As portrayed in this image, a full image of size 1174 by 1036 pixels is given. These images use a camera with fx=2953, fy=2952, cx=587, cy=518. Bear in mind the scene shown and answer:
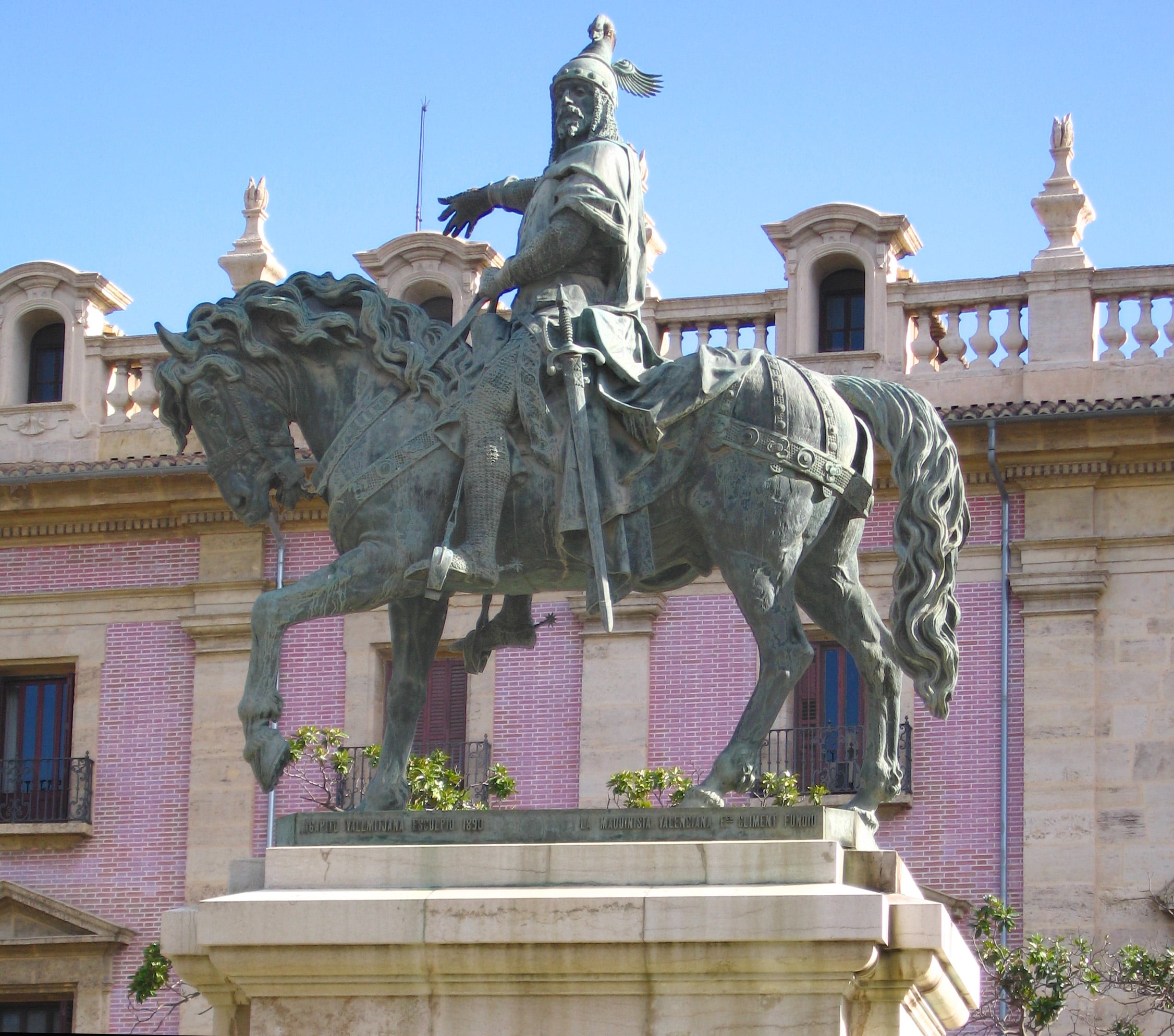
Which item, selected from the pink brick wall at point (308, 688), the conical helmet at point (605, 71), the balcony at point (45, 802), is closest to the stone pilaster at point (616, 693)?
the pink brick wall at point (308, 688)

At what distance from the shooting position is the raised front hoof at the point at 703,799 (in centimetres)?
1045

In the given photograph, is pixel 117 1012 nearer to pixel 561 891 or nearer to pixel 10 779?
pixel 10 779

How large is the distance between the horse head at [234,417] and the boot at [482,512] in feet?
3.15

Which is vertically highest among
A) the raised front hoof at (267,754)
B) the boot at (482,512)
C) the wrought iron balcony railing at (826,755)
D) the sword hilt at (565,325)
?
the sword hilt at (565,325)

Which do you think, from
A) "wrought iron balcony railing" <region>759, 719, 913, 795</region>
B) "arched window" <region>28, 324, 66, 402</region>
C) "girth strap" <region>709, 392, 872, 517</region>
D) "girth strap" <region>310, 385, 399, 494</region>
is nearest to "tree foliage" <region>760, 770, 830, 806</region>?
"wrought iron balcony railing" <region>759, 719, 913, 795</region>

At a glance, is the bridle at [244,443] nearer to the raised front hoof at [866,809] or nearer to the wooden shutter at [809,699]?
the raised front hoof at [866,809]

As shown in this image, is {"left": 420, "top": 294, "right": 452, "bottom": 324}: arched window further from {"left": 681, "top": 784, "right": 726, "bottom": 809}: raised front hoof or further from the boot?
{"left": 681, "top": 784, "right": 726, "bottom": 809}: raised front hoof

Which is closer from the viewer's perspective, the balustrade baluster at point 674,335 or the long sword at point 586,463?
the long sword at point 586,463

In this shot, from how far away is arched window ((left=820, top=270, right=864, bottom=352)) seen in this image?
2675 cm

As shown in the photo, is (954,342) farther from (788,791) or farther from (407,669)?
(407,669)

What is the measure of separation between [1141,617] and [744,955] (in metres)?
15.9

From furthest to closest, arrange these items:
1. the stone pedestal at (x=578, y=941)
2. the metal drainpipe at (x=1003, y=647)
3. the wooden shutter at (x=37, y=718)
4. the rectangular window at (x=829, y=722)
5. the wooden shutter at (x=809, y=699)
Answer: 1. the wooden shutter at (x=37, y=718)
2. the wooden shutter at (x=809, y=699)
3. the rectangular window at (x=829, y=722)
4. the metal drainpipe at (x=1003, y=647)
5. the stone pedestal at (x=578, y=941)

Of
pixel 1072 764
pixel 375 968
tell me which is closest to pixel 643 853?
pixel 375 968

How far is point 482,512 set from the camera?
35.9 ft
